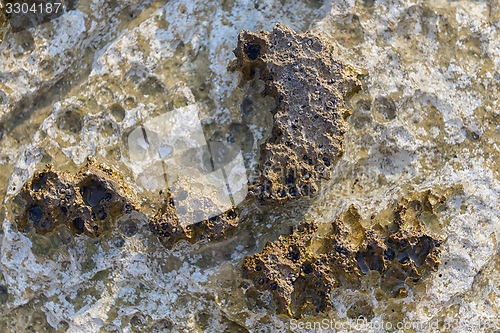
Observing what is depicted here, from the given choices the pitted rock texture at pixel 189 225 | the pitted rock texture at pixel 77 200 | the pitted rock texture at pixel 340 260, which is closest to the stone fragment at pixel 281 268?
the pitted rock texture at pixel 340 260

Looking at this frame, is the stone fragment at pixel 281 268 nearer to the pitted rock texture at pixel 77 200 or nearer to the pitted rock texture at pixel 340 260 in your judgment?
the pitted rock texture at pixel 340 260

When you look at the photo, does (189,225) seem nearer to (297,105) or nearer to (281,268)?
(281,268)

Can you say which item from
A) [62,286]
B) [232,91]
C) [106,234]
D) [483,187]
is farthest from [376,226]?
[62,286]

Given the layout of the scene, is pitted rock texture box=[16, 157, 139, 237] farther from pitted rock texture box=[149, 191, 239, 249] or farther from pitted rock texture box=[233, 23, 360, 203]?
pitted rock texture box=[233, 23, 360, 203]

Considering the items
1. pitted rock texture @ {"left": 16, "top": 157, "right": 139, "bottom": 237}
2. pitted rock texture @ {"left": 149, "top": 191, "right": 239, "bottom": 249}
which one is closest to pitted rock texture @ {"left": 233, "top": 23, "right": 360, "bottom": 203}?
pitted rock texture @ {"left": 149, "top": 191, "right": 239, "bottom": 249}

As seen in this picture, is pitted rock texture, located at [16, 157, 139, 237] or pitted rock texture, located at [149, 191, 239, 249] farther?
pitted rock texture, located at [16, 157, 139, 237]

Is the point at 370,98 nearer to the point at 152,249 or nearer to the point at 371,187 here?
the point at 371,187
